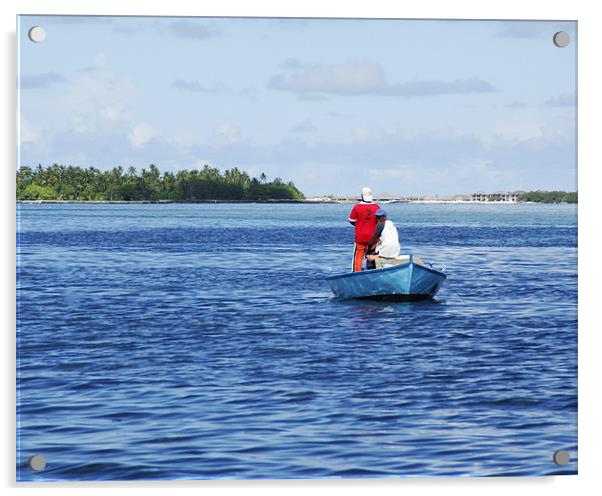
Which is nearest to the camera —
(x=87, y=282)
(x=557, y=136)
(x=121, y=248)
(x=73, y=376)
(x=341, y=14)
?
(x=341, y=14)

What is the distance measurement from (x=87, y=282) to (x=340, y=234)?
33304mm

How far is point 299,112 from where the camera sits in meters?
22.2

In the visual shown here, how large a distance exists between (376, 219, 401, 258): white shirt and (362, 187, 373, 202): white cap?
0.65 m

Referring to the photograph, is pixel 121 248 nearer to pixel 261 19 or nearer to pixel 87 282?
pixel 87 282

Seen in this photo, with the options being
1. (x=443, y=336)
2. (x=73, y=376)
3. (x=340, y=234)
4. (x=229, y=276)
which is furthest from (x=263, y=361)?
(x=340, y=234)

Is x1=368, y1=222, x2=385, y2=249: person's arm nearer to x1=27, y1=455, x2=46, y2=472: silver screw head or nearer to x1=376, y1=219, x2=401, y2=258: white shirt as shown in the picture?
x1=376, y1=219, x2=401, y2=258: white shirt

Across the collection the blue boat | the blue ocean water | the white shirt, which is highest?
the white shirt

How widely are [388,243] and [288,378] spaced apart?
7.55m

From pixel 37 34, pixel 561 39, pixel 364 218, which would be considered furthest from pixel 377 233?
pixel 37 34

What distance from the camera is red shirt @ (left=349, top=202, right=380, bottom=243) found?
2377 cm

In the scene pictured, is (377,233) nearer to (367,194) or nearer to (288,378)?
(367,194)

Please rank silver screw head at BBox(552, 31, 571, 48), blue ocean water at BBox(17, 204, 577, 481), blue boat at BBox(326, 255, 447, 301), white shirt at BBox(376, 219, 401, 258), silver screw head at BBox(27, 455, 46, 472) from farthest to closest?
blue boat at BBox(326, 255, 447, 301), white shirt at BBox(376, 219, 401, 258), silver screw head at BBox(552, 31, 571, 48), blue ocean water at BBox(17, 204, 577, 481), silver screw head at BBox(27, 455, 46, 472)

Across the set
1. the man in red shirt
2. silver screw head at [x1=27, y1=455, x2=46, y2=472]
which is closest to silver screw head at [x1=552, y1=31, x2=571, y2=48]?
silver screw head at [x1=27, y1=455, x2=46, y2=472]

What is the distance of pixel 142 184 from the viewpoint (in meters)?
58.1
